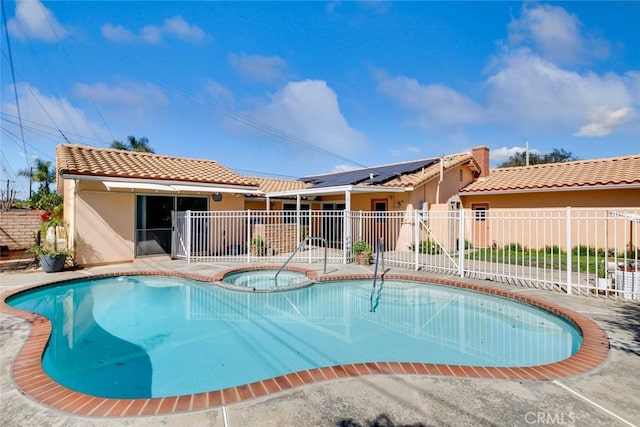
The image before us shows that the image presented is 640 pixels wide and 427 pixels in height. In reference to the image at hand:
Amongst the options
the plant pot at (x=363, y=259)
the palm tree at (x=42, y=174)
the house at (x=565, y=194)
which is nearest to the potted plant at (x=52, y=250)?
the plant pot at (x=363, y=259)

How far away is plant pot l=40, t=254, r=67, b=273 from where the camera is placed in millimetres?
14258

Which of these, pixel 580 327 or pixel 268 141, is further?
pixel 268 141

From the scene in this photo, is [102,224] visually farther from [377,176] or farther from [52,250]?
[377,176]

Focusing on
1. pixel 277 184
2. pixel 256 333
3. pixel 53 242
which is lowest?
pixel 256 333

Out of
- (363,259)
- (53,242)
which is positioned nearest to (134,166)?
(53,242)

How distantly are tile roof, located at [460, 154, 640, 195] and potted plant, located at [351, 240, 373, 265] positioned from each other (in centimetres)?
1334

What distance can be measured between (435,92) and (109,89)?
3066cm

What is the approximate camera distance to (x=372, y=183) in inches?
840

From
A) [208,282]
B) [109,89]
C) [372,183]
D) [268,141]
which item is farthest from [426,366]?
[268,141]

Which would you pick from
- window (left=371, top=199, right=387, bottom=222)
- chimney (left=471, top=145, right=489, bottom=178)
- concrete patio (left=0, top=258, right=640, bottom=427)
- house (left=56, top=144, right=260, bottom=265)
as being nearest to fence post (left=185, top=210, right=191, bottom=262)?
house (left=56, top=144, right=260, bottom=265)

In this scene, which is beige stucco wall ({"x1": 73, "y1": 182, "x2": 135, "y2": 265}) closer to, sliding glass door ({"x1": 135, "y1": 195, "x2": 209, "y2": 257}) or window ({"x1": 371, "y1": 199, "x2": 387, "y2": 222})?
sliding glass door ({"x1": 135, "y1": 195, "x2": 209, "y2": 257})

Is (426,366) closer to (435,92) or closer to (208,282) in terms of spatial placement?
(208,282)

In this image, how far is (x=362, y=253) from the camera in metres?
17.5

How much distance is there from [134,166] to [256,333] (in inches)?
588
